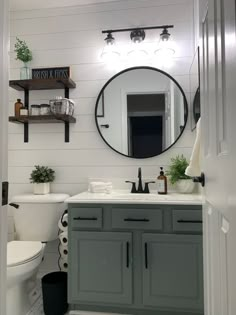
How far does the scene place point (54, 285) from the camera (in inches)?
77.4

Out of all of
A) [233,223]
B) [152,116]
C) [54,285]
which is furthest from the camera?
[152,116]

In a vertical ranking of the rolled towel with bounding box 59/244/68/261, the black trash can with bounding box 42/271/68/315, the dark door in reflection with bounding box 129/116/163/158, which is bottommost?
the black trash can with bounding box 42/271/68/315

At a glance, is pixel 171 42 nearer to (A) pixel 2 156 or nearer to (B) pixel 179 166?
(B) pixel 179 166

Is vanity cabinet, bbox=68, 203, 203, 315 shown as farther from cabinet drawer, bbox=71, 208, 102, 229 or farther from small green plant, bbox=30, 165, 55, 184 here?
small green plant, bbox=30, 165, 55, 184

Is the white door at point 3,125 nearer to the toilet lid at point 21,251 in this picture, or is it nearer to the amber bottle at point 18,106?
the toilet lid at point 21,251

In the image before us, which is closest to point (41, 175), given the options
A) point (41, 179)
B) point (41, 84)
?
point (41, 179)

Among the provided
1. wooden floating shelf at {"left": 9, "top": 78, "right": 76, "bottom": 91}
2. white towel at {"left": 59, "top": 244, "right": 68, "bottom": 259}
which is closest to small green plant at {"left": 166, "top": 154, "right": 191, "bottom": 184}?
white towel at {"left": 59, "top": 244, "right": 68, "bottom": 259}

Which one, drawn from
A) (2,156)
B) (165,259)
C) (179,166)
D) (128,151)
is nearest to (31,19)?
(128,151)

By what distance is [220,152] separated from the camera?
0.93m

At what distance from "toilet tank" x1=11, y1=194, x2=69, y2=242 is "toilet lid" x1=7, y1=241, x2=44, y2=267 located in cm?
11

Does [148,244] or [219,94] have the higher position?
[219,94]

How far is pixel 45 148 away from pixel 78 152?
1.09ft

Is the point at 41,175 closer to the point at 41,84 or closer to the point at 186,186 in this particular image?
the point at 41,84

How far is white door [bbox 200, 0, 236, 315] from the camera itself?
2.48 feet
